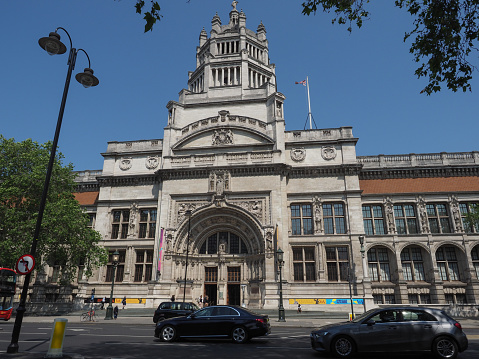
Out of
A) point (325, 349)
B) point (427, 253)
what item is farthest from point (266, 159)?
point (325, 349)

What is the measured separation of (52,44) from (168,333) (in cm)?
1087

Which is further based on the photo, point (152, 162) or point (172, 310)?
point (152, 162)

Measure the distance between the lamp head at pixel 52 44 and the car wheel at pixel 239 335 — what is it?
37.3ft

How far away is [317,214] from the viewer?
3266cm

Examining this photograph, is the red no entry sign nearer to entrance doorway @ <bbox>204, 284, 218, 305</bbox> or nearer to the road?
the road

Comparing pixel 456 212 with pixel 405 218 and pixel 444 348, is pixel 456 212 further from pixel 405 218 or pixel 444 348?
pixel 444 348

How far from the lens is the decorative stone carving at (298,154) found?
3475cm

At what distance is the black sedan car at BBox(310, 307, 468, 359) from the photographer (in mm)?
9000

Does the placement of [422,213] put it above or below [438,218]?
above

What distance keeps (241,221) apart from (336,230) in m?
9.51

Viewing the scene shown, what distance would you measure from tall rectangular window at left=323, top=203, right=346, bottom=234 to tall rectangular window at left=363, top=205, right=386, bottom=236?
10.1ft

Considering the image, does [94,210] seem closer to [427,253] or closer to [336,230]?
[336,230]

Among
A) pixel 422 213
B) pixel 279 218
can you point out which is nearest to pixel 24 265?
pixel 279 218

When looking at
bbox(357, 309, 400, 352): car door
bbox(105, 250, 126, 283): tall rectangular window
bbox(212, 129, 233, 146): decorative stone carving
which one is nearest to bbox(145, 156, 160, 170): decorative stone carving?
bbox(212, 129, 233, 146): decorative stone carving
